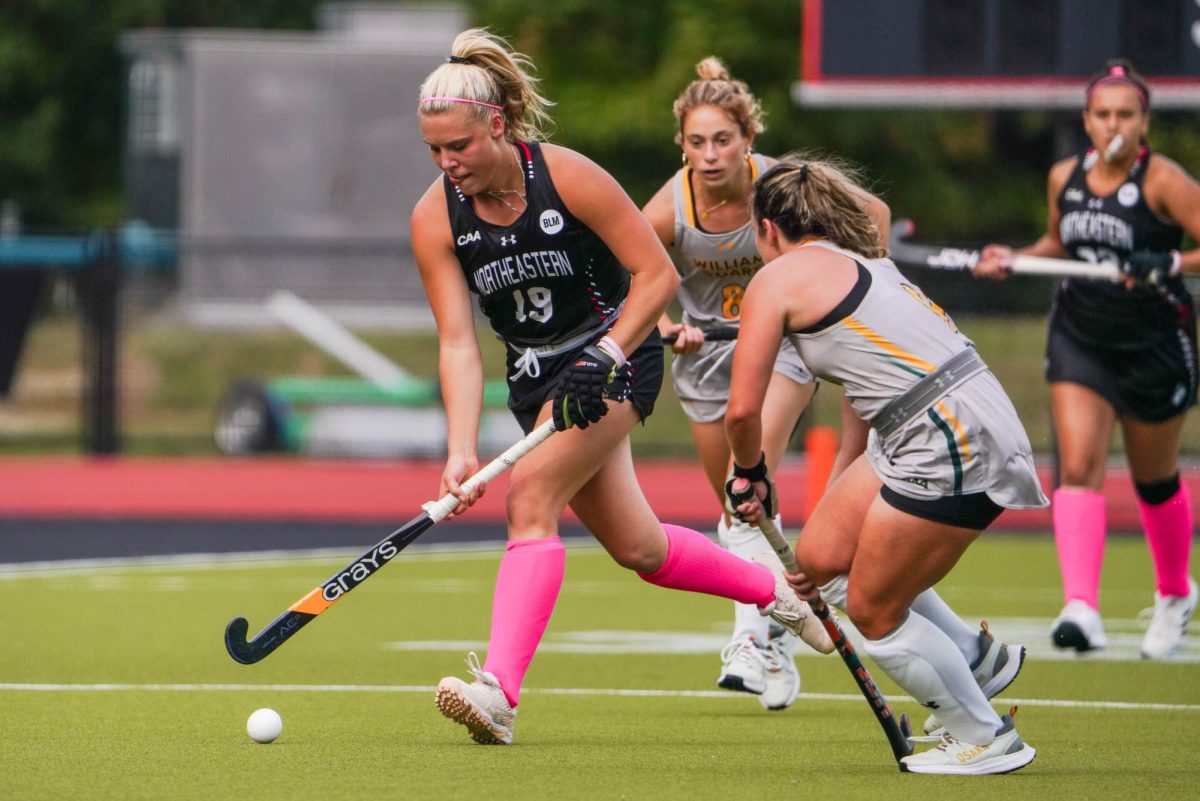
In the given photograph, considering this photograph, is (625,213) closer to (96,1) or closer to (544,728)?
(544,728)

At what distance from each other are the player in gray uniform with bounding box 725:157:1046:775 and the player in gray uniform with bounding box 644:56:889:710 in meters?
1.24

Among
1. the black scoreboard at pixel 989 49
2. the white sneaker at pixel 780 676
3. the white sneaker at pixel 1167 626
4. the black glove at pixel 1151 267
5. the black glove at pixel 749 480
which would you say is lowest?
the white sneaker at pixel 1167 626

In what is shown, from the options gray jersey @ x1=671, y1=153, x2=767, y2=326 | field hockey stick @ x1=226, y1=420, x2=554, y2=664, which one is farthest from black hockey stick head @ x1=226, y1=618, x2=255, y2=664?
gray jersey @ x1=671, y1=153, x2=767, y2=326

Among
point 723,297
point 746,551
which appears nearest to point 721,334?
point 723,297

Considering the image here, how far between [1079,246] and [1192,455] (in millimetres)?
8784

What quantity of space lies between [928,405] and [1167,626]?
10.5 ft

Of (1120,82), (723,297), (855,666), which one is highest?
(1120,82)

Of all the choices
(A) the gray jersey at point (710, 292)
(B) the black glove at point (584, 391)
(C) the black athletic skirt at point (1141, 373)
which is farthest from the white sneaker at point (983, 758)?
(C) the black athletic skirt at point (1141, 373)

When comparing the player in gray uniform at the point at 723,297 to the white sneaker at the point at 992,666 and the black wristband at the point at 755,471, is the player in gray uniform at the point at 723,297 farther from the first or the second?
the black wristband at the point at 755,471

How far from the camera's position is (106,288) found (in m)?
17.2

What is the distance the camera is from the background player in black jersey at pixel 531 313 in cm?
558

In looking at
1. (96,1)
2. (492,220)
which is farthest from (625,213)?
(96,1)

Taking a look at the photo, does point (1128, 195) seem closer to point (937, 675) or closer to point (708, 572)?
point (708, 572)

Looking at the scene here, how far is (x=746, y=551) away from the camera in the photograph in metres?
6.98
